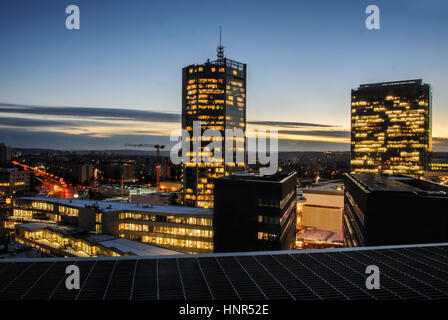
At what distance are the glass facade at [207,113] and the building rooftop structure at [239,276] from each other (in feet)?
353

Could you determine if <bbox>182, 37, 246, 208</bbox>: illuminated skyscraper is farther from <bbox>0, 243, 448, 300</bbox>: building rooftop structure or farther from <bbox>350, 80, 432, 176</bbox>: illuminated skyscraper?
<bbox>0, 243, 448, 300</bbox>: building rooftop structure

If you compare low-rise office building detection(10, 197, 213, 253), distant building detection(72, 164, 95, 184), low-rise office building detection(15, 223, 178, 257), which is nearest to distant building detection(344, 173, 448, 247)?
low-rise office building detection(15, 223, 178, 257)

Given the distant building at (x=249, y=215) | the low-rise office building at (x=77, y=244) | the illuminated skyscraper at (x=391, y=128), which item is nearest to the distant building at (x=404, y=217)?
the distant building at (x=249, y=215)

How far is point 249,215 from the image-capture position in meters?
43.9

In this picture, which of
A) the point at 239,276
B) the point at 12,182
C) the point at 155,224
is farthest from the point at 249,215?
the point at 12,182

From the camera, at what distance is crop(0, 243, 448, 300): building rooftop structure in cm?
986

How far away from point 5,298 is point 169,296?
5.00 metres

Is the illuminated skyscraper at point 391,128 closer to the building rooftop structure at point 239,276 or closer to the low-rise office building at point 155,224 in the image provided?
the low-rise office building at point 155,224

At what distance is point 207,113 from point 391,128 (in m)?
84.3

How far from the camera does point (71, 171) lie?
198 m

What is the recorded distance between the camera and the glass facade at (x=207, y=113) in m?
121

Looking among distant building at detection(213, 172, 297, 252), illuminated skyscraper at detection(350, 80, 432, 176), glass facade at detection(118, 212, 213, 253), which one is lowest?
glass facade at detection(118, 212, 213, 253)

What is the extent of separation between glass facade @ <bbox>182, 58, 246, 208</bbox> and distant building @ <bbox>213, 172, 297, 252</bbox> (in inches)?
2925

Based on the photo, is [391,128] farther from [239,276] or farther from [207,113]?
[239,276]
